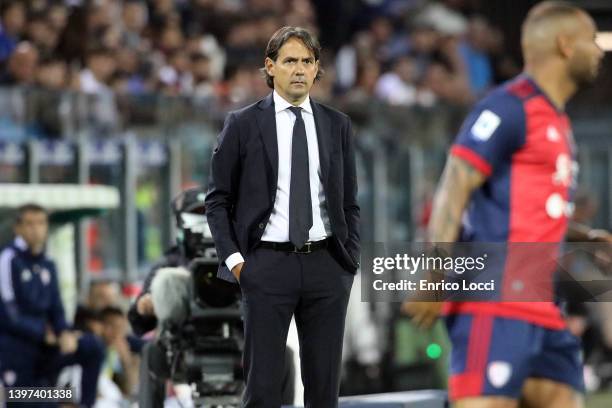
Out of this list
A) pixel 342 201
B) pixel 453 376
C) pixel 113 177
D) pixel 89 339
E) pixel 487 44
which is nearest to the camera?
pixel 453 376

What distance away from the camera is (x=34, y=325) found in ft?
35.1

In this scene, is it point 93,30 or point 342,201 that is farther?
point 93,30

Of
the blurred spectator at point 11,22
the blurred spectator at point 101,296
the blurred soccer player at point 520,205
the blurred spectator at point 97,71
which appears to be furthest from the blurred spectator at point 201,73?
the blurred soccer player at point 520,205

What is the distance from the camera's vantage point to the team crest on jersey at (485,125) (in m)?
5.14

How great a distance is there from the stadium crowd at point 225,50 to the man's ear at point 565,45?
7246mm

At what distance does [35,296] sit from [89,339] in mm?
478

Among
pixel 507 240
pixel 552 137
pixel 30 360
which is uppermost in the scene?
pixel 552 137

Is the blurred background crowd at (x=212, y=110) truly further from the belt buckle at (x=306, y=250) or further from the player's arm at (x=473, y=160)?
the player's arm at (x=473, y=160)

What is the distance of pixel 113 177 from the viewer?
12688 mm

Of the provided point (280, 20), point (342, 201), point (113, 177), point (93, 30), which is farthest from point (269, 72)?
point (280, 20)

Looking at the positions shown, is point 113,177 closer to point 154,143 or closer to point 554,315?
point 154,143

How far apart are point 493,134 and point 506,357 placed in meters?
0.73

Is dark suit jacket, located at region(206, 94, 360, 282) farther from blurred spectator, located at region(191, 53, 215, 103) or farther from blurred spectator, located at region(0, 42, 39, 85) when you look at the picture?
blurred spectator, located at region(191, 53, 215, 103)

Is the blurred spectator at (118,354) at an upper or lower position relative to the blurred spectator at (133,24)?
lower
